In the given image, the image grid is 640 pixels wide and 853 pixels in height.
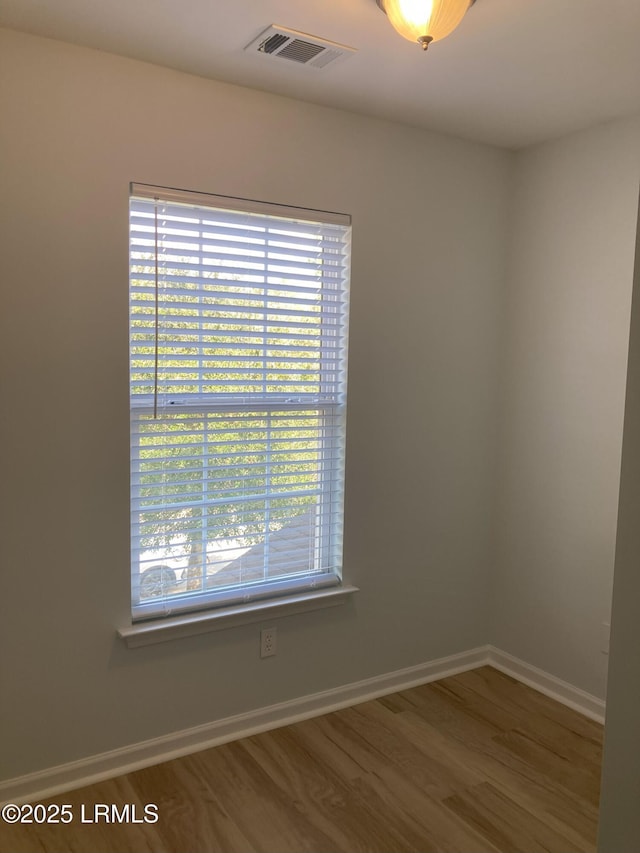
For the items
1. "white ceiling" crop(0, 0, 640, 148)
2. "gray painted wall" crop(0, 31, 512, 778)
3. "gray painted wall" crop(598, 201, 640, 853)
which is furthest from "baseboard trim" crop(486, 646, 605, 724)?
"white ceiling" crop(0, 0, 640, 148)

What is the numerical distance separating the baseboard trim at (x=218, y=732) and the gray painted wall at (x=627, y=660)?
175 centimetres

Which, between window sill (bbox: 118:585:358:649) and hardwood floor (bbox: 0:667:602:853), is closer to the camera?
hardwood floor (bbox: 0:667:602:853)

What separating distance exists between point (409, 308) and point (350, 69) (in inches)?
39.9

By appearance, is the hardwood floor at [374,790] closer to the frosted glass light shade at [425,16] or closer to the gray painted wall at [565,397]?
Answer: the gray painted wall at [565,397]

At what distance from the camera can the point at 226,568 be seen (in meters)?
2.70

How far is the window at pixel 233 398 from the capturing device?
247 cm

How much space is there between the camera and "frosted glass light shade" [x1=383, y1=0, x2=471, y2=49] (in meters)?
1.77

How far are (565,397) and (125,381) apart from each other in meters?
1.90

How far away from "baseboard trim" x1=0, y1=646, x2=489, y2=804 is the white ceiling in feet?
7.96

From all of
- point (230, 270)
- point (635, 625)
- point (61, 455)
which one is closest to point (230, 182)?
point (230, 270)

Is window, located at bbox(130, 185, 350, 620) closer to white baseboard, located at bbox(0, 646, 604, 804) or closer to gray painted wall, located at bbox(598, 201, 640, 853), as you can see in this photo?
white baseboard, located at bbox(0, 646, 604, 804)

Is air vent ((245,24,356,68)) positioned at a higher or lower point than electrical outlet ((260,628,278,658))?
higher

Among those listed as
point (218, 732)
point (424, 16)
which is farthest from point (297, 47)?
point (218, 732)

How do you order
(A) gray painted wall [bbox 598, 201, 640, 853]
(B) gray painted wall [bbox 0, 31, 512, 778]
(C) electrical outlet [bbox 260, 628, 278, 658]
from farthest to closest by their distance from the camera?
(C) electrical outlet [bbox 260, 628, 278, 658], (B) gray painted wall [bbox 0, 31, 512, 778], (A) gray painted wall [bbox 598, 201, 640, 853]
